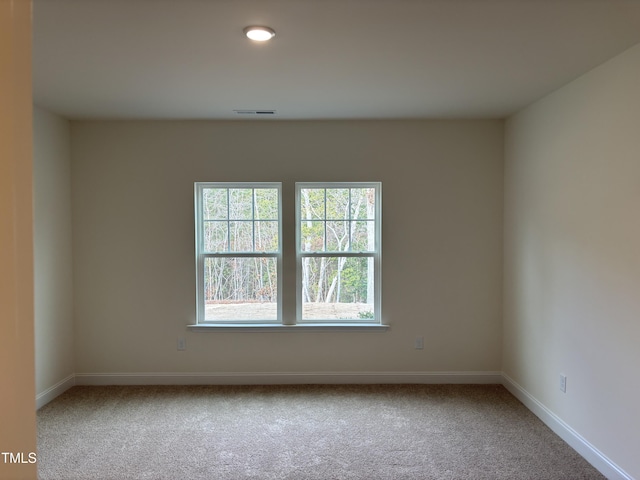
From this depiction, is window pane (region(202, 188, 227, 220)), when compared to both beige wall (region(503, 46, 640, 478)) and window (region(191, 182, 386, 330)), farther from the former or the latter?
beige wall (region(503, 46, 640, 478))

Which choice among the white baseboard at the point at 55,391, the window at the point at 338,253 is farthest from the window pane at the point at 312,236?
the white baseboard at the point at 55,391

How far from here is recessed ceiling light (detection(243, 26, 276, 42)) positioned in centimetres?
195

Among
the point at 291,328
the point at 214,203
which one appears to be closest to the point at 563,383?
the point at 291,328

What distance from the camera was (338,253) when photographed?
388 cm

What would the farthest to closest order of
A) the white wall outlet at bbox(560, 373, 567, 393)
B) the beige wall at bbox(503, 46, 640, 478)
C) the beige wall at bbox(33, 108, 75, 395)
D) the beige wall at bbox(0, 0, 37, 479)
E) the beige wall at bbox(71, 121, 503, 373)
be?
the beige wall at bbox(71, 121, 503, 373) → the beige wall at bbox(33, 108, 75, 395) → the white wall outlet at bbox(560, 373, 567, 393) → the beige wall at bbox(503, 46, 640, 478) → the beige wall at bbox(0, 0, 37, 479)

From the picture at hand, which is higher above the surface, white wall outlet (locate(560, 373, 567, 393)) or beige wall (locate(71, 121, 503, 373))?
beige wall (locate(71, 121, 503, 373))

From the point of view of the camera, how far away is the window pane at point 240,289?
3.89 m

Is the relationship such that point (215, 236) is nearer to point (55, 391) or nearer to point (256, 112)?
point (256, 112)

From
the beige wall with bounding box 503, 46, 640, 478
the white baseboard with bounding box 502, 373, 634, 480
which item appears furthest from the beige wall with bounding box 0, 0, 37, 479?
the white baseboard with bounding box 502, 373, 634, 480

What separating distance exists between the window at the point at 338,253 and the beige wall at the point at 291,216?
142mm

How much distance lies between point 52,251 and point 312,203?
7.80 feet

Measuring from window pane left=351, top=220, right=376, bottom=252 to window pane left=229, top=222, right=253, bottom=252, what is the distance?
3.35 ft

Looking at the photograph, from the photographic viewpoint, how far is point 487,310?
3.77 m

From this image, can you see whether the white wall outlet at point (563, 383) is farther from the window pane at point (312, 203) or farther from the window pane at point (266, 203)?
the window pane at point (266, 203)
